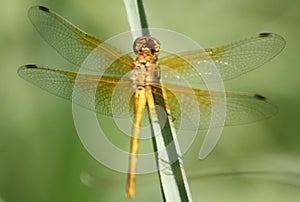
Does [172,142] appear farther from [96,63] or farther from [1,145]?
[1,145]

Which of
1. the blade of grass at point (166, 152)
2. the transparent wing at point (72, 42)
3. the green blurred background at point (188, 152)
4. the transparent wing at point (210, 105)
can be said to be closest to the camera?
the blade of grass at point (166, 152)

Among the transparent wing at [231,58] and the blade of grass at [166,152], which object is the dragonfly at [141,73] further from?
the blade of grass at [166,152]

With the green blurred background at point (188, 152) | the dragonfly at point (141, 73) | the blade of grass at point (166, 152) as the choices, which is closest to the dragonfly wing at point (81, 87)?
the dragonfly at point (141, 73)

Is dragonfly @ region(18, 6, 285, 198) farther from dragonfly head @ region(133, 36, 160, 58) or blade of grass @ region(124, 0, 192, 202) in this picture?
blade of grass @ region(124, 0, 192, 202)

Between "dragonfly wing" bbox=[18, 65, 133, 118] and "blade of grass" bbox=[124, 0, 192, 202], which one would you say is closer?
"blade of grass" bbox=[124, 0, 192, 202]

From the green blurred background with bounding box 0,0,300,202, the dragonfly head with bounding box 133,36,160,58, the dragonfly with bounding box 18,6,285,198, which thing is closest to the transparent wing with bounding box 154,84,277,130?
the dragonfly with bounding box 18,6,285,198

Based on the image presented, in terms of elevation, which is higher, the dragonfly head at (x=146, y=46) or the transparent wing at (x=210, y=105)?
the dragonfly head at (x=146, y=46)
